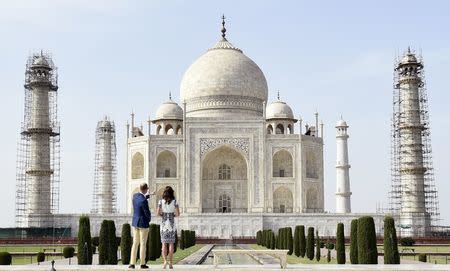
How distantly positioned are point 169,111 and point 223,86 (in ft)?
9.68

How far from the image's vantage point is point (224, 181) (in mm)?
35438

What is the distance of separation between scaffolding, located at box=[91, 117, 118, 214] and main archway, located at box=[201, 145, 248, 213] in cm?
673

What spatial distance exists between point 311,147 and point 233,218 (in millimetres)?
6555

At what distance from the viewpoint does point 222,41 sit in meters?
40.2

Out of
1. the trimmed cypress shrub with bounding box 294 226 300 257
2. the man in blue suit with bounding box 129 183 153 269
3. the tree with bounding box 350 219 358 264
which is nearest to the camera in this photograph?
the man in blue suit with bounding box 129 183 153 269

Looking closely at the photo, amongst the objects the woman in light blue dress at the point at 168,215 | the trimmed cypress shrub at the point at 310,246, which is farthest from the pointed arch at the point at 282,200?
the woman in light blue dress at the point at 168,215

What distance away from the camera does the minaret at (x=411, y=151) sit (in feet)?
103

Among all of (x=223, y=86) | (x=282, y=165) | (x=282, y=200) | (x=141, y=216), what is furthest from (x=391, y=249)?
(x=223, y=86)

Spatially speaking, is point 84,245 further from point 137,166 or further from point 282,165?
point 282,165

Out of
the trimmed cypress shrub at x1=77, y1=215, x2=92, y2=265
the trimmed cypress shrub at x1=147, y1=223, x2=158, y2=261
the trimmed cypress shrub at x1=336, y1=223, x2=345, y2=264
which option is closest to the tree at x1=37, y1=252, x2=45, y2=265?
the trimmed cypress shrub at x1=147, y1=223, x2=158, y2=261

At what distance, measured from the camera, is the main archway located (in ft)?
115

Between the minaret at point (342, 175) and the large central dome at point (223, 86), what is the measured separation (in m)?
4.50

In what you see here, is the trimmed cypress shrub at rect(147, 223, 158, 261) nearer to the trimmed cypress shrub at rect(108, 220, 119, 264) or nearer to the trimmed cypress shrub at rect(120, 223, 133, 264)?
the trimmed cypress shrub at rect(120, 223, 133, 264)

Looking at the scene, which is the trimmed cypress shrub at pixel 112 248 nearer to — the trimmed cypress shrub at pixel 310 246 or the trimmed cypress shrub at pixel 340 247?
the trimmed cypress shrub at pixel 340 247
